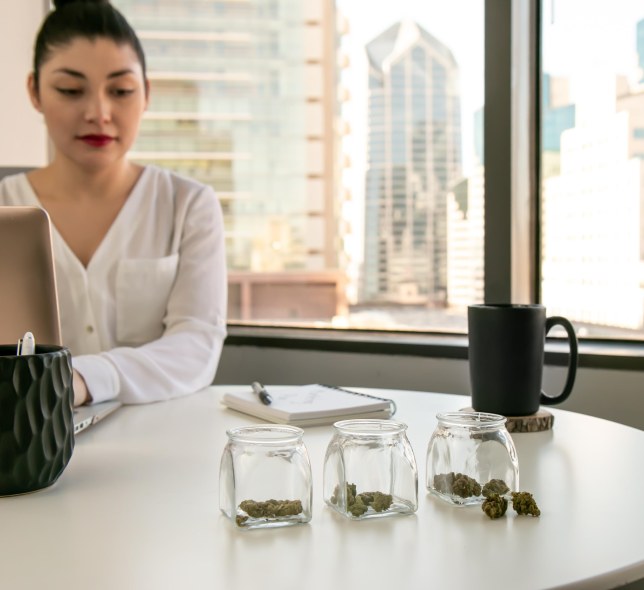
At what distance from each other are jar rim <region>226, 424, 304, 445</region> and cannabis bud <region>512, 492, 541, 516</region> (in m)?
0.19

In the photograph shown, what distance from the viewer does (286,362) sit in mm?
2168

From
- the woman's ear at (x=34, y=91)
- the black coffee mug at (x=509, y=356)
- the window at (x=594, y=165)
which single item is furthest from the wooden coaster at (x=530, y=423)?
the woman's ear at (x=34, y=91)

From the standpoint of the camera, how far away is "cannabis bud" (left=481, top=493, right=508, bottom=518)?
0.68m

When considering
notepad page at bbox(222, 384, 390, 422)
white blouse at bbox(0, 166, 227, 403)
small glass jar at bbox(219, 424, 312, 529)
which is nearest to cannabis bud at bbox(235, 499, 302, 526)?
small glass jar at bbox(219, 424, 312, 529)

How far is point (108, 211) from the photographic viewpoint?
1.81 meters

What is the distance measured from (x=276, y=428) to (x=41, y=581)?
23cm

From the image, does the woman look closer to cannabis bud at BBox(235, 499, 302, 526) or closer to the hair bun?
the hair bun

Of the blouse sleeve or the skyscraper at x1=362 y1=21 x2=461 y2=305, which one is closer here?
the blouse sleeve

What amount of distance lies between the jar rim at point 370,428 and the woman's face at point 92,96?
3.85ft

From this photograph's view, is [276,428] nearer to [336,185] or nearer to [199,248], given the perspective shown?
[199,248]

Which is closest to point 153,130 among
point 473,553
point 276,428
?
point 276,428

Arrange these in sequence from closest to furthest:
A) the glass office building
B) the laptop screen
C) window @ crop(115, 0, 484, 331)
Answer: the laptop screen < window @ crop(115, 0, 484, 331) < the glass office building

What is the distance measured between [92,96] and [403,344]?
0.90 m

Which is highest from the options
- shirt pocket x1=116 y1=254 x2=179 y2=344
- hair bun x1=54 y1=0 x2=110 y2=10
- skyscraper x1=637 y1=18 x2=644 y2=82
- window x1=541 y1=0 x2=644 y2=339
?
hair bun x1=54 y1=0 x2=110 y2=10
